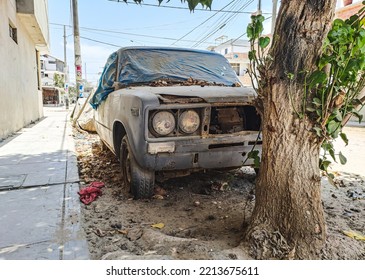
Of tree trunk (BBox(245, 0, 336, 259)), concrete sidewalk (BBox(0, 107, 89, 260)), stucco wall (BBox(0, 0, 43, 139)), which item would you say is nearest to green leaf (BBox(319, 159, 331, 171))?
tree trunk (BBox(245, 0, 336, 259))

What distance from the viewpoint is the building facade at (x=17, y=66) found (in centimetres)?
728

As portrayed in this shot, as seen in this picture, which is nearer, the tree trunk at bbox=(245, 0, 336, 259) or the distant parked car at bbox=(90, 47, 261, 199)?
the tree trunk at bbox=(245, 0, 336, 259)

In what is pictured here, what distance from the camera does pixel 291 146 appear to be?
199cm

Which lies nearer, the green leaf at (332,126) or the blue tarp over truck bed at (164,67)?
the green leaf at (332,126)

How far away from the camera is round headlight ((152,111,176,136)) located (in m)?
2.72

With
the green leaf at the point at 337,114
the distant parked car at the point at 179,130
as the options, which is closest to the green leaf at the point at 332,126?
the green leaf at the point at 337,114

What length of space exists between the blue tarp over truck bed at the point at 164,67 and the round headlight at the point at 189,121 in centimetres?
114

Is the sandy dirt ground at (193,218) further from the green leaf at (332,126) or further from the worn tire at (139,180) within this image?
the green leaf at (332,126)

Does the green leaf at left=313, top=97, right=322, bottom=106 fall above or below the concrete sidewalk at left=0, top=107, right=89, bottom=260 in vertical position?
above

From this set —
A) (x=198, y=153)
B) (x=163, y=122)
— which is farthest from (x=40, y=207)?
(x=198, y=153)

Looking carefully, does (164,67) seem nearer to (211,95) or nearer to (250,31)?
(211,95)

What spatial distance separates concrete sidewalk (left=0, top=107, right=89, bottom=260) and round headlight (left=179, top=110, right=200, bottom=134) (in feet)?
4.35

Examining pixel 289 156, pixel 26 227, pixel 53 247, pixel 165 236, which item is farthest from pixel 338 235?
pixel 26 227

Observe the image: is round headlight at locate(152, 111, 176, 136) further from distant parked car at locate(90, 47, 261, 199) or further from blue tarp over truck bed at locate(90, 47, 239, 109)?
blue tarp over truck bed at locate(90, 47, 239, 109)
